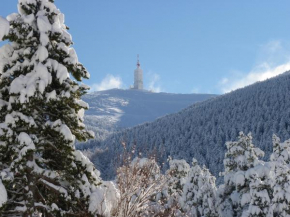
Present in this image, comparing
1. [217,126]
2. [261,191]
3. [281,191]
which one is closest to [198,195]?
[261,191]

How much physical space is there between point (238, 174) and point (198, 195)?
5.57m

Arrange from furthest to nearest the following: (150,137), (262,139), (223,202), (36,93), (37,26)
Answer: (150,137) < (262,139) < (223,202) < (37,26) < (36,93)

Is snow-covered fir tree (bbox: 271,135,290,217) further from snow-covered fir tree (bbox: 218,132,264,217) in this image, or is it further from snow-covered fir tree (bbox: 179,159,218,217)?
snow-covered fir tree (bbox: 179,159,218,217)

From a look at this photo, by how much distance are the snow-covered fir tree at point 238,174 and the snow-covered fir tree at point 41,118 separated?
14.0 meters

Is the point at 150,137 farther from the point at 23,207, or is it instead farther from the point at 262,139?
the point at 23,207

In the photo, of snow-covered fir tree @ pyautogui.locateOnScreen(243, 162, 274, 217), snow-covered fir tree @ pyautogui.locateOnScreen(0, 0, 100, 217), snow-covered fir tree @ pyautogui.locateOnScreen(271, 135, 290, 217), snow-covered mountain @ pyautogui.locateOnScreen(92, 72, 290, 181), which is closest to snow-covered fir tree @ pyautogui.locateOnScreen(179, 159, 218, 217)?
snow-covered fir tree @ pyautogui.locateOnScreen(243, 162, 274, 217)

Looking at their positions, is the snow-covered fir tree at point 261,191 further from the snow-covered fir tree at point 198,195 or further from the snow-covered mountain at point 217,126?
the snow-covered mountain at point 217,126

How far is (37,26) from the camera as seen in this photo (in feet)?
32.9

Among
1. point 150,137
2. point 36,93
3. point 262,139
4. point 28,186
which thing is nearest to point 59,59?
point 36,93

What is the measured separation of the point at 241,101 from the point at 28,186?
147865 millimetres

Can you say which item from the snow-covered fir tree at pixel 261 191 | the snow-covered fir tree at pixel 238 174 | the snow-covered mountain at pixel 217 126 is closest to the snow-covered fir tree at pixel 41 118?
the snow-covered fir tree at pixel 261 191

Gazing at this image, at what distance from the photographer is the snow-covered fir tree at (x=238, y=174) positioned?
73.0 feet

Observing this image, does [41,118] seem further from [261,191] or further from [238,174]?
[238,174]

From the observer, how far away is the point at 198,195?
2708 cm
